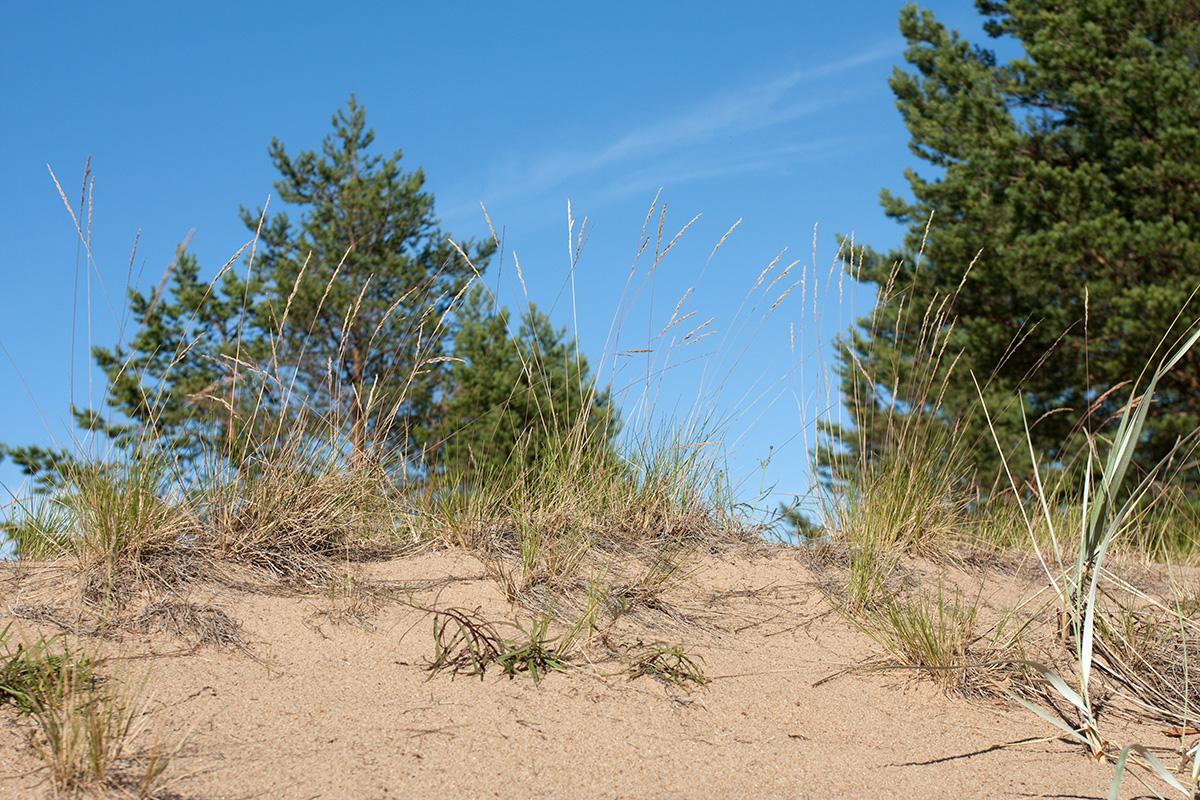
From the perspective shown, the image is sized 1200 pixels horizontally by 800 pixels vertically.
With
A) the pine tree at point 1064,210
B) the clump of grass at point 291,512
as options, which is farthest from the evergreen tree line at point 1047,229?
the clump of grass at point 291,512

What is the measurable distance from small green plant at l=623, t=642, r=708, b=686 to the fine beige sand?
41 millimetres

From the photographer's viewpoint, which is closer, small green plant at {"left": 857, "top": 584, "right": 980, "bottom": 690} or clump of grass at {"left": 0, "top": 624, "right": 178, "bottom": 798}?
clump of grass at {"left": 0, "top": 624, "right": 178, "bottom": 798}

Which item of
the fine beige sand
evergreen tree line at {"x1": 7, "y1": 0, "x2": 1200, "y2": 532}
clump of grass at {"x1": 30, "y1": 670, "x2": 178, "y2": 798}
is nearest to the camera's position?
clump of grass at {"x1": 30, "y1": 670, "x2": 178, "y2": 798}

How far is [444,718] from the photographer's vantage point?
186 cm

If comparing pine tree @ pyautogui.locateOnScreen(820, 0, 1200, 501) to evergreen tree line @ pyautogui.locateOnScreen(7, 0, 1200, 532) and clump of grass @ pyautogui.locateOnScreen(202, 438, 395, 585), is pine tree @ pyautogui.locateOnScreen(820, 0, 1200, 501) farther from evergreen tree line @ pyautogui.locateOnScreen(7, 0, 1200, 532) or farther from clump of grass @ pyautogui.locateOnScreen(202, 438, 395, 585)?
clump of grass @ pyautogui.locateOnScreen(202, 438, 395, 585)

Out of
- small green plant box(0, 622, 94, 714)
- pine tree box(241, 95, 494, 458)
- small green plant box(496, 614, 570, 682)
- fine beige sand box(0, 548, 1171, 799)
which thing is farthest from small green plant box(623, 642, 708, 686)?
pine tree box(241, 95, 494, 458)

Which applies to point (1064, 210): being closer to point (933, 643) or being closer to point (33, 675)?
point (933, 643)

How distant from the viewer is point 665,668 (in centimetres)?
212

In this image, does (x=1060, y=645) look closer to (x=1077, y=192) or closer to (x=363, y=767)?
(x=363, y=767)

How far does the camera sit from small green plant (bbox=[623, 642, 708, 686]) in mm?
2115

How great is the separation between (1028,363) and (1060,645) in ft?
26.1

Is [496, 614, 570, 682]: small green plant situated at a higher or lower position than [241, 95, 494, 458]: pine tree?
lower

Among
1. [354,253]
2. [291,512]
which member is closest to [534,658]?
[291,512]

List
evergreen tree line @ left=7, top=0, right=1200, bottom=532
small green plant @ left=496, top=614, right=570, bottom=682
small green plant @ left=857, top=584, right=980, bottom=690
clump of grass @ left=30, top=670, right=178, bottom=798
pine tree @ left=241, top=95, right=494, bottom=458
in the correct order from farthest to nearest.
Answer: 1. pine tree @ left=241, top=95, right=494, bottom=458
2. evergreen tree line @ left=7, top=0, right=1200, bottom=532
3. small green plant @ left=857, top=584, right=980, bottom=690
4. small green plant @ left=496, top=614, right=570, bottom=682
5. clump of grass @ left=30, top=670, right=178, bottom=798
